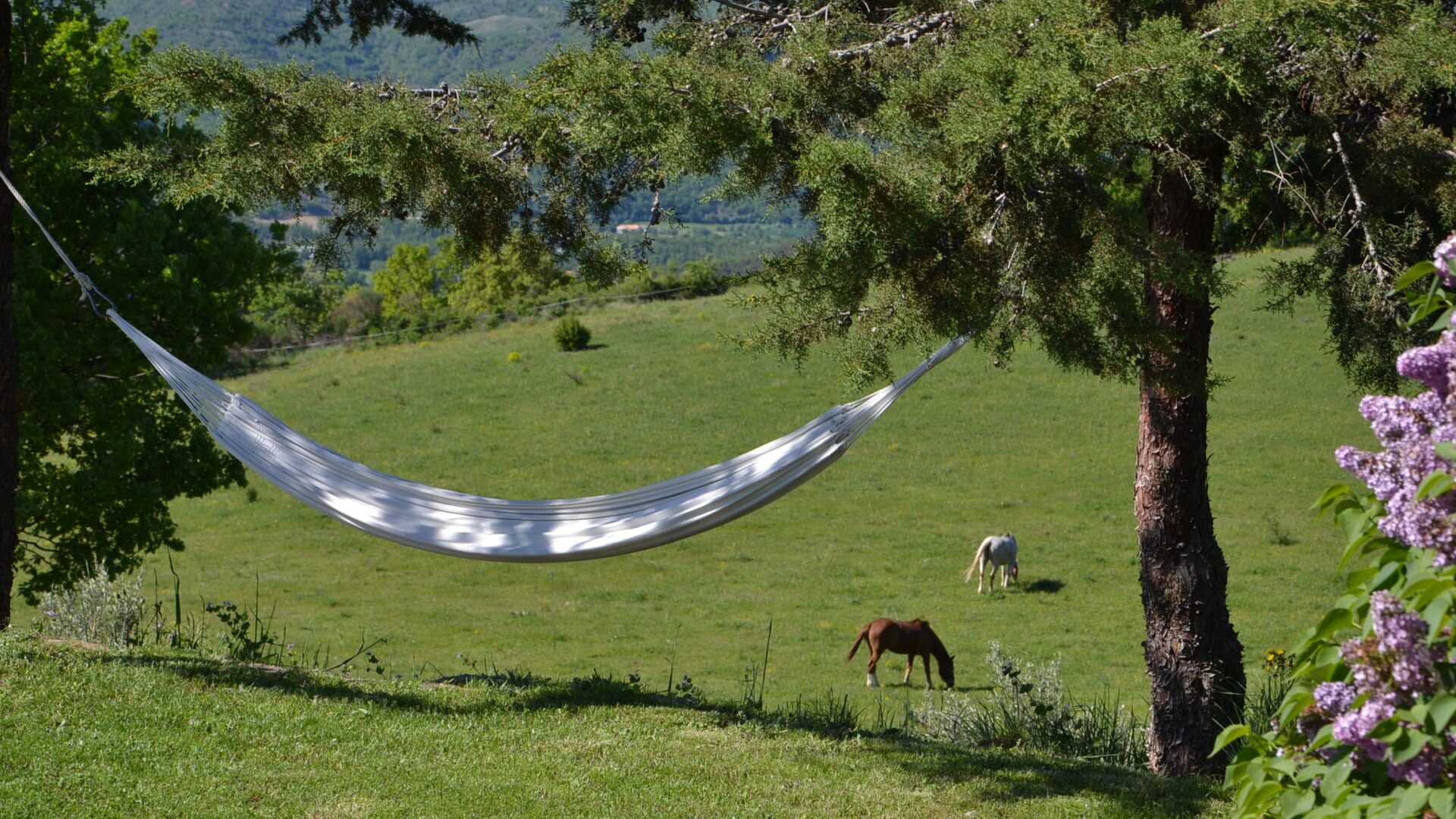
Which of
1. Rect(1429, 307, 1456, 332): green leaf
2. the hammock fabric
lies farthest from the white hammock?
Rect(1429, 307, 1456, 332): green leaf

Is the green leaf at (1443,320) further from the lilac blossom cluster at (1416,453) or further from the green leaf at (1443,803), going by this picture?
the green leaf at (1443,803)

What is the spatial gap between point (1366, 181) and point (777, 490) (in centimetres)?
211

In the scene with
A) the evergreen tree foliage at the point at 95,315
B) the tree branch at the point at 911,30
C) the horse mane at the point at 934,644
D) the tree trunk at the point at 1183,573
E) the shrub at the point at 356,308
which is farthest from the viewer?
the shrub at the point at 356,308

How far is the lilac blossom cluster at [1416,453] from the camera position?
141 cm

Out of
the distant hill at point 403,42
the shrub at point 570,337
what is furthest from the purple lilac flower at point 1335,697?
the distant hill at point 403,42

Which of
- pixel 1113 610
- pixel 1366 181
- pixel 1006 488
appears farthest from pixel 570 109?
pixel 1006 488

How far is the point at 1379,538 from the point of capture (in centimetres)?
155

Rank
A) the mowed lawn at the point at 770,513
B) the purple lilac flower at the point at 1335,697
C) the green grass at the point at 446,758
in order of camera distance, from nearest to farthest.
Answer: the purple lilac flower at the point at 1335,697 < the green grass at the point at 446,758 < the mowed lawn at the point at 770,513

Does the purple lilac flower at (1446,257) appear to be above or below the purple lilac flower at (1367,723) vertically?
above

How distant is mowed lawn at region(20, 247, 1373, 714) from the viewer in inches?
488

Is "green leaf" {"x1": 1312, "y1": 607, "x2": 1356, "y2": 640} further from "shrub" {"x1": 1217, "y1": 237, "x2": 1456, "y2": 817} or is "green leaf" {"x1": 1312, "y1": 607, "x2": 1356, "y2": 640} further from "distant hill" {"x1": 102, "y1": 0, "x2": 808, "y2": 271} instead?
"distant hill" {"x1": 102, "y1": 0, "x2": 808, "y2": 271}

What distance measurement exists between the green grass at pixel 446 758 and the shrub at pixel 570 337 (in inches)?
837

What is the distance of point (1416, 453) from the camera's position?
146 centimetres

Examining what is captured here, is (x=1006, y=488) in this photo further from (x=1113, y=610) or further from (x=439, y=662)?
(x=439, y=662)
